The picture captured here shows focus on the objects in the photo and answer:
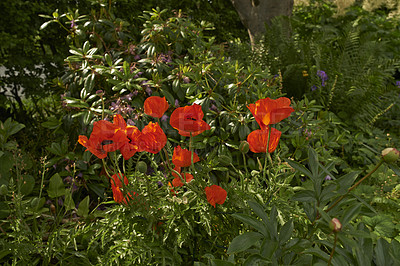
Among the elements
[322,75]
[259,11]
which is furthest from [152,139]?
[259,11]

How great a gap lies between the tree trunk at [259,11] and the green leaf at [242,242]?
11.9ft

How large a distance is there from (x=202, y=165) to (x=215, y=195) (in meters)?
0.22

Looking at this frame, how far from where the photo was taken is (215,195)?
961 millimetres

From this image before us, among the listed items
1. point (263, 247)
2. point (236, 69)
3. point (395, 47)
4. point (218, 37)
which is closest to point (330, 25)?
point (395, 47)

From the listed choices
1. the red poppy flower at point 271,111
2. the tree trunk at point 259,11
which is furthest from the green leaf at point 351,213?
the tree trunk at point 259,11

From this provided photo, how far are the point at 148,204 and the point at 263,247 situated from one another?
453mm

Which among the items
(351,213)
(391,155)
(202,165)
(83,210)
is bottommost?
(83,210)

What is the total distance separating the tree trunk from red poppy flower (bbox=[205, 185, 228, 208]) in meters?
3.38

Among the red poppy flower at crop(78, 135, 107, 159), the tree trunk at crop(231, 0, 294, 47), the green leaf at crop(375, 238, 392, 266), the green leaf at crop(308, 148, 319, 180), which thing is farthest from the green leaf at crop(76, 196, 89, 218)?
the tree trunk at crop(231, 0, 294, 47)

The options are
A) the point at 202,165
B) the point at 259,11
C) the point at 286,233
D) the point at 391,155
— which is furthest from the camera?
the point at 259,11

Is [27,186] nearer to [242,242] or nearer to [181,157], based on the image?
[181,157]

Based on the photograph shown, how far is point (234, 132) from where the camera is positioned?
183 centimetres

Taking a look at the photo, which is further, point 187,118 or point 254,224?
point 187,118

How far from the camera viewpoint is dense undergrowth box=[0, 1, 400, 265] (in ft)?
2.62
